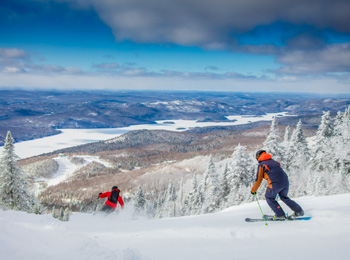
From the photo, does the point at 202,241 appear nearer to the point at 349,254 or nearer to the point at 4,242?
the point at 349,254

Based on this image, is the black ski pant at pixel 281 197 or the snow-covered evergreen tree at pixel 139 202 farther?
the snow-covered evergreen tree at pixel 139 202

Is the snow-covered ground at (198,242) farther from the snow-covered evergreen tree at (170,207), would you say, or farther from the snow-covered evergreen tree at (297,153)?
the snow-covered evergreen tree at (170,207)

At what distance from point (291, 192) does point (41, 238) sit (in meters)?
30.0

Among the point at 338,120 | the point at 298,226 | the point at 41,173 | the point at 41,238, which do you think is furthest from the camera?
the point at 41,173

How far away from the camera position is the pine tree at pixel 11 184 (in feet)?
77.3

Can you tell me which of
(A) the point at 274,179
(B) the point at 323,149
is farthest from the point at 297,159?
(A) the point at 274,179

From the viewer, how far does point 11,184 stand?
78.2 ft

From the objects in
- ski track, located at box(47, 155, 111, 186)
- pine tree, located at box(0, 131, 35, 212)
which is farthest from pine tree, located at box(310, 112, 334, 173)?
ski track, located at box(47, 155, 111, 186)

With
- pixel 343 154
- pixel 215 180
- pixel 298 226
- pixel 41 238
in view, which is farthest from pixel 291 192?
pixel 41 238

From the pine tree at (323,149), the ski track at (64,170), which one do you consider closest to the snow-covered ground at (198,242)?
the pine tree at (323,149)

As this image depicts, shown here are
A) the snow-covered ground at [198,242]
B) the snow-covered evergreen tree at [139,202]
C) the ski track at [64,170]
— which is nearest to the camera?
the snow-covered ground at [198,242]

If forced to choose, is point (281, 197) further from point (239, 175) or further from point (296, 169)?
point (296, 169)

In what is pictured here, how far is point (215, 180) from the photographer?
111ft

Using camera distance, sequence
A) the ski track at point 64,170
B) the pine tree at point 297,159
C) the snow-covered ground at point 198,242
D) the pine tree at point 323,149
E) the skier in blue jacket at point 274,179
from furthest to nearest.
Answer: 1. the ski track at point 64,170
2. the pine tree at point 297,159
3. the pine tree at point 323,149
4. the skier in blue jacket at point 274,179
5. the snow-covered ground at point 198,242
